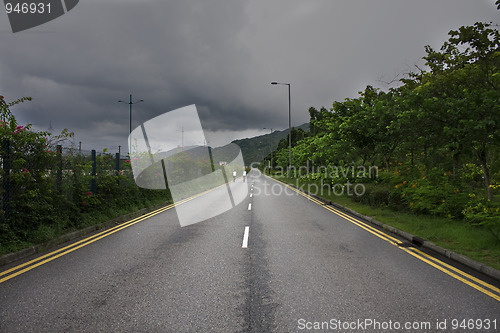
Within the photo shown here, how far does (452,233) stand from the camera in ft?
23.9

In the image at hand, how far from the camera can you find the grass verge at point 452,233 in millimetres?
5741

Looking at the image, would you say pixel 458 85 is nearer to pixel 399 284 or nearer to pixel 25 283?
pixel 399 284

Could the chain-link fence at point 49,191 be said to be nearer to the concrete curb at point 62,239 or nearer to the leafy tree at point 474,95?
the concrete curb at point 62,239

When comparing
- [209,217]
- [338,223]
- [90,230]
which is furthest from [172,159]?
[338,223]

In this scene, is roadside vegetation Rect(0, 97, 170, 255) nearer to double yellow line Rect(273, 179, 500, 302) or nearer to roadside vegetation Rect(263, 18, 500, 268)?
double yellow line Rect(273, 179, 500, 302)

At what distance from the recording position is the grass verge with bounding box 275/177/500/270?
18.8 ft

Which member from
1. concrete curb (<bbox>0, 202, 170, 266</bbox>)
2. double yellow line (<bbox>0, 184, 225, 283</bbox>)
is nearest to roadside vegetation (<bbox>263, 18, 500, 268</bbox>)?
double yellow line (<bbox>0, 184, 225, 283</bbox>)

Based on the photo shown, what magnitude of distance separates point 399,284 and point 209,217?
7503 mm

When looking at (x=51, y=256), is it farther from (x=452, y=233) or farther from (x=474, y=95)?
(x=474, y=95)

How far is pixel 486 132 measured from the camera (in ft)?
26.1

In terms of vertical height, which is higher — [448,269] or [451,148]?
[451,148]

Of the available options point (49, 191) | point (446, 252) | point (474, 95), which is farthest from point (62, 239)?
point (474, 95)

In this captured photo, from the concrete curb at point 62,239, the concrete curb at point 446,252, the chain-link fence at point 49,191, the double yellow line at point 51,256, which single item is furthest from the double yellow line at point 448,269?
the chain-link fence at point 49,191

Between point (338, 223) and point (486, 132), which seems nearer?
point (486, 132)
